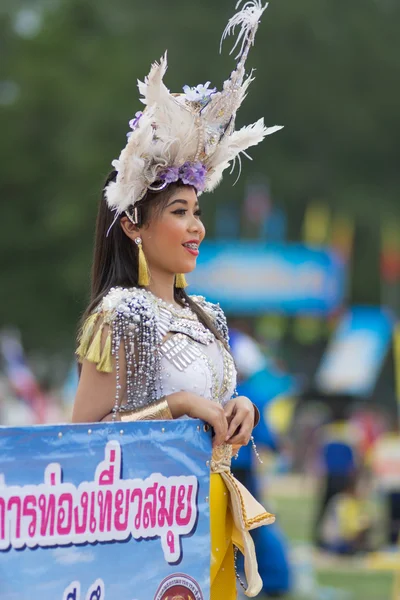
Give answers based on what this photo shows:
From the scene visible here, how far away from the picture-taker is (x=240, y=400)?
3.67 m

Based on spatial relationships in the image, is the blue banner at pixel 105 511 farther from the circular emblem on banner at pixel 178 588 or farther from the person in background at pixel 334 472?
the person in background at pixel 334 472

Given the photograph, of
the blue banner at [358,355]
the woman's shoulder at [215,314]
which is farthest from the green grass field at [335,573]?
the blue banner at [358,355]

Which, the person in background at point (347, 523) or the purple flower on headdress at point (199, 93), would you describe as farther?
the person in background at point (347, 523)

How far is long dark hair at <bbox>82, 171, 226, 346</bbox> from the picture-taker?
370cm

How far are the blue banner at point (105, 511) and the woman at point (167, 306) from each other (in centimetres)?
15

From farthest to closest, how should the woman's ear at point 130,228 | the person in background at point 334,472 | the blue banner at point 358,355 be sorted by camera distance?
the blue banner at point 358,355
the person in background at point 334,472
the woman's ear at point 130,228

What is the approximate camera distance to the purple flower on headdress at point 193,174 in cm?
372

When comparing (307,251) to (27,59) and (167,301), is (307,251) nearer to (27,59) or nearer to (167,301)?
(27,59)

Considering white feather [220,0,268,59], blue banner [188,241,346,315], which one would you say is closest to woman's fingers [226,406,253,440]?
white feather [220,0,268,59]

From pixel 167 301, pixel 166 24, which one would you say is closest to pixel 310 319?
pixel 166 24

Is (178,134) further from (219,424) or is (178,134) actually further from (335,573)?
(335,573)

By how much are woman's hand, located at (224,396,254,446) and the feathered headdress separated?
606 millimetres

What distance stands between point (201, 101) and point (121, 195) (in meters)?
0.35

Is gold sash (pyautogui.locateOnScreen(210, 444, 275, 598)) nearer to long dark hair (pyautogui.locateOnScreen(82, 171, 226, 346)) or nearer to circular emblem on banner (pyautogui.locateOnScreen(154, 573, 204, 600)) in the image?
circular emblem on banner (pyautogui.locateOnScreen(154, 573, 204, 600))
